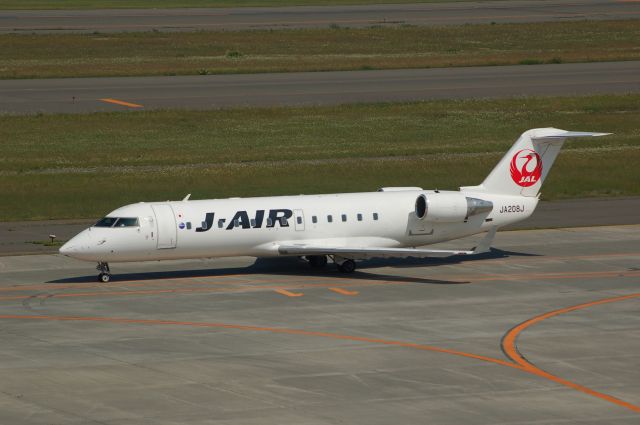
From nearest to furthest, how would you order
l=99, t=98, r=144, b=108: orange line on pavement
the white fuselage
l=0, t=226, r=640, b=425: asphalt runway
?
1. l=0, t=226, r=640, b=425: asphalt runway
2. the white fuselage
3. l=99, t=98, r=144, b=108: orange line on pavement

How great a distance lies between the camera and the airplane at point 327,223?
41.7 m

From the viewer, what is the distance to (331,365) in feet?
104

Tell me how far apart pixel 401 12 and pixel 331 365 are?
336ft

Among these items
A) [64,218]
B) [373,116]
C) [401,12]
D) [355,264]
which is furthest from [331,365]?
[401,12]

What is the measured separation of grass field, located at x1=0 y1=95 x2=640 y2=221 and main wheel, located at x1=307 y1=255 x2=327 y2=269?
13.2 m

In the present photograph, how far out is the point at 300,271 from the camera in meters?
44.8

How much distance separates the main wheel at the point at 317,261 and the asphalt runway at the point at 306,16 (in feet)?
237

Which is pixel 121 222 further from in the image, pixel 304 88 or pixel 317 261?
pixel 304 88

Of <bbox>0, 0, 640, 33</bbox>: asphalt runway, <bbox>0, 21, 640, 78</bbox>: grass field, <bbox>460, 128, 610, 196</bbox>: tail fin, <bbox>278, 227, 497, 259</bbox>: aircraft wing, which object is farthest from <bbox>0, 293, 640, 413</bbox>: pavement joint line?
<bbox>0, 0, 640, 33</bbox>: asphalt runway

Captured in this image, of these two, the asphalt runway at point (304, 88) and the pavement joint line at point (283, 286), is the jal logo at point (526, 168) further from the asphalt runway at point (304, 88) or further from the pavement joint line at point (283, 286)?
the asphalt runway at point (304, 88)

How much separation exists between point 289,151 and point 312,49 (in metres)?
36.3

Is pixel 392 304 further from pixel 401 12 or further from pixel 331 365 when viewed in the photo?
pixel 401 12

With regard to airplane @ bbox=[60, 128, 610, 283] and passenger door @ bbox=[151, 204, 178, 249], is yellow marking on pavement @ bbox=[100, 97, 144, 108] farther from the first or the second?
passenger door @ bbox=[151, 204, 178, 249]

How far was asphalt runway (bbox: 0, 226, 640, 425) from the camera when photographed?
28141 millimetres
